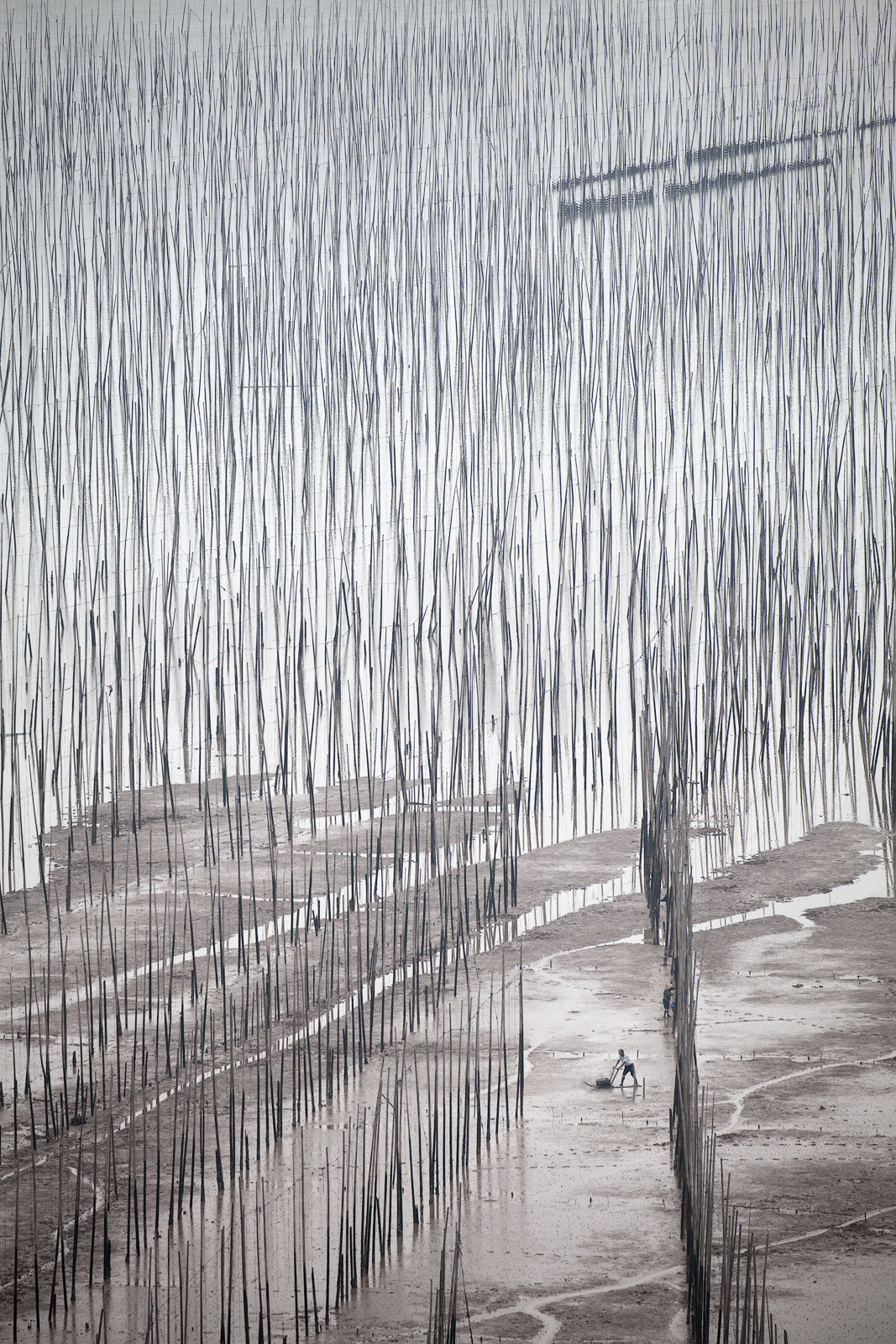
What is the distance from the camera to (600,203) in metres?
4.55

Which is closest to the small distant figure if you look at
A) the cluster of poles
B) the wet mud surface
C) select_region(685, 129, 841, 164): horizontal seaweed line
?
the wet mud surface

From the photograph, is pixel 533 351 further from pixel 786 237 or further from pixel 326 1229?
pixel 326 1229

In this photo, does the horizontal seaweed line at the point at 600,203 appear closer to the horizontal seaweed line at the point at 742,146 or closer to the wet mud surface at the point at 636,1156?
the horizontal seaweed line at the point at 742,146

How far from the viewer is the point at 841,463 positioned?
4.27 metres

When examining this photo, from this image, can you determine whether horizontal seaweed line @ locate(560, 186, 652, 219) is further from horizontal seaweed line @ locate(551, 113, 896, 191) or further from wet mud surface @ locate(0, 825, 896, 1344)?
wet mud surface @ locate(0, 825, 896, 1344)

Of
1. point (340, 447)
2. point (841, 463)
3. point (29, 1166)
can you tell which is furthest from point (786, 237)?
point (29, 1166)

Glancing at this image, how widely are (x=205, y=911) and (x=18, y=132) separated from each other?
123 inches

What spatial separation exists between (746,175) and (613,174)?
476mm

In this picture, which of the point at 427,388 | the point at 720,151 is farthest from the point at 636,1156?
the point at 720,151

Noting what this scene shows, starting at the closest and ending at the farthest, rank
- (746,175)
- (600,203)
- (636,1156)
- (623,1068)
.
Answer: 1. (636,1156)
2. (623,1068)
3. (746,175)
4. (600,203)

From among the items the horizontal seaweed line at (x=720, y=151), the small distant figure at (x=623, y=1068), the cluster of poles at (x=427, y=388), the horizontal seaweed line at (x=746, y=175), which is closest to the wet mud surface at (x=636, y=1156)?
the small distant figure at (x=623, y=1068)

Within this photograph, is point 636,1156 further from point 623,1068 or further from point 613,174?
point 613,174

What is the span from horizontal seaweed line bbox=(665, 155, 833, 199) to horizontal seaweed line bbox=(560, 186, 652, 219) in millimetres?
110

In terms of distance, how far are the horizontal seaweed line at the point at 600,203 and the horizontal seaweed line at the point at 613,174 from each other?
60 millimetres
